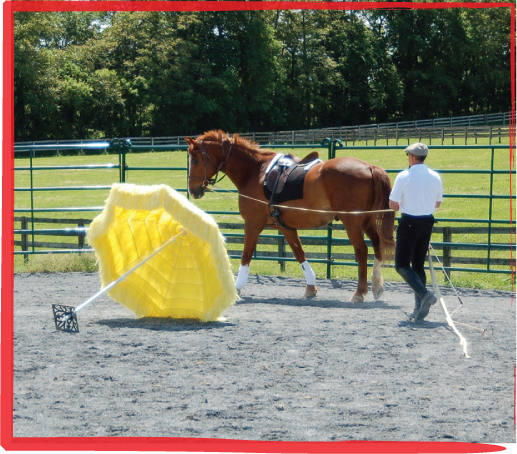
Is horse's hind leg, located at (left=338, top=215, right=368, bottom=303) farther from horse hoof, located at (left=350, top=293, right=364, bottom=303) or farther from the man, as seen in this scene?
the man

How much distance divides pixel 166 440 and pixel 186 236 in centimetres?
310

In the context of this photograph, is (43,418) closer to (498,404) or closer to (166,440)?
(166,440)

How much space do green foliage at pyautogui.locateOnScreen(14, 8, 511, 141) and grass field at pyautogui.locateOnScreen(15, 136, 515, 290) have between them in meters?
2.88

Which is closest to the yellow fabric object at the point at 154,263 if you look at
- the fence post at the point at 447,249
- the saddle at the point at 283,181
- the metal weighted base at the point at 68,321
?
the metal weighted base at the point at 68,321

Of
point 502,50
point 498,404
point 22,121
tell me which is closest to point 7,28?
point 498,404

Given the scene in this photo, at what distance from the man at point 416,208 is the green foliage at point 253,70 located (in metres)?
22.7

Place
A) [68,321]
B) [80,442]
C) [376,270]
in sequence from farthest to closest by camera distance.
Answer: [376,270] → [68,321] → [80,442]

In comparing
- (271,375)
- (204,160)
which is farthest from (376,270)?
(271,375)

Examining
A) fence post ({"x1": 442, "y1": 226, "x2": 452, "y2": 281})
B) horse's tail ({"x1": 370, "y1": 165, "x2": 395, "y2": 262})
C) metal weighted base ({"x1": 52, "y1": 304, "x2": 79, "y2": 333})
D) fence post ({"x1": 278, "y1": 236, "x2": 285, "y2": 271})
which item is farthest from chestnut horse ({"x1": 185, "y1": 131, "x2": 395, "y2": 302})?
metal weighted base ({"x1": 52, "y1": 304, "x2": 79, "y2": 333})

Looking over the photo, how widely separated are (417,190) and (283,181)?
2118mm

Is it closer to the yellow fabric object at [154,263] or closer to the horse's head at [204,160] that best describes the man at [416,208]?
the yellow fabric object at [154,263]

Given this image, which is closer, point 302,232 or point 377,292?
point 377,292

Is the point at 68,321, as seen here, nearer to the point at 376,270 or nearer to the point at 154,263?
the point at 154,263

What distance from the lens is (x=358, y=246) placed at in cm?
766
